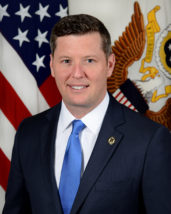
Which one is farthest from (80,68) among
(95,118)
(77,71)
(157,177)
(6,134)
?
(6,134)

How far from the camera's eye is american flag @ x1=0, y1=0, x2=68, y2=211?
238 centimetres

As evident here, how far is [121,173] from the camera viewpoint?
1402mm

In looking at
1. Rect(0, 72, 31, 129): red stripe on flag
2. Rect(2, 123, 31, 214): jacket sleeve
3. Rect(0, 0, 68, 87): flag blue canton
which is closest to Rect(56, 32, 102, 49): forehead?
Rect(2, 123, 31, 214): jacket sleeve

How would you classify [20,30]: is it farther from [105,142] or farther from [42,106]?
[105,142]

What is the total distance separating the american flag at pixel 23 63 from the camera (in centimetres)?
238

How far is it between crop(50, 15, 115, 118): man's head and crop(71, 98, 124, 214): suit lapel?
144mm

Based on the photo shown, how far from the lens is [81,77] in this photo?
4.70 ft

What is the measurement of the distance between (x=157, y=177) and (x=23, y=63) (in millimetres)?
1513

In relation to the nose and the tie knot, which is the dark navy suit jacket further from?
the nose

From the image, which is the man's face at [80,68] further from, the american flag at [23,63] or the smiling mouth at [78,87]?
the american flag at [23,63]

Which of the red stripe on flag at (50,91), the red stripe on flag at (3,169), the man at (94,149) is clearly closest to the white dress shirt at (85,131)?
the man at (94,149)

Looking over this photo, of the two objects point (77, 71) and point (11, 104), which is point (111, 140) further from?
point (11, 104)

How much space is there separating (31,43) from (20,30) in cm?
13

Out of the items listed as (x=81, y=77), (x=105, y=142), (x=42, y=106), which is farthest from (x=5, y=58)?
(x=105, y=142)
